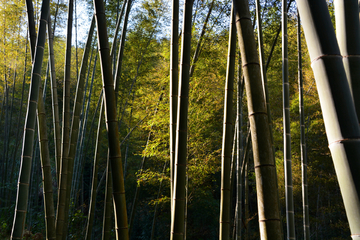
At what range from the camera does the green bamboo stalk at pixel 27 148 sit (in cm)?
204

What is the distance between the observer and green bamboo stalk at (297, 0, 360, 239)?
2.28ft

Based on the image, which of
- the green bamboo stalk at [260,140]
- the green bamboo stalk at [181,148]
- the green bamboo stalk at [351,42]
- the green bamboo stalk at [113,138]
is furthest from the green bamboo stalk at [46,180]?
the green bamboo stalk at [351,42]

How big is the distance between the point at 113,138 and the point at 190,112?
15.7 ft

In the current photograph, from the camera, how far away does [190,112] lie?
6.61 meters

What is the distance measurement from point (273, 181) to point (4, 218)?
875 centimetres

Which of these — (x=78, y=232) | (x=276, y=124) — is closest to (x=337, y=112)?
(x=78, y=232)

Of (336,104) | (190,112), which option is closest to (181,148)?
(336,104)

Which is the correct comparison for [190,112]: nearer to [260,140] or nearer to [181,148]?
[181,148]

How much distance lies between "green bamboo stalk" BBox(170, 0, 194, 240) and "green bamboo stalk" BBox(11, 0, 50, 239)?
1047mm

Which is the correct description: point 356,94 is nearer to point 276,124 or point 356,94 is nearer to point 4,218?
point 4,218

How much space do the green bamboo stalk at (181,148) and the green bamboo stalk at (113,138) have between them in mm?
321

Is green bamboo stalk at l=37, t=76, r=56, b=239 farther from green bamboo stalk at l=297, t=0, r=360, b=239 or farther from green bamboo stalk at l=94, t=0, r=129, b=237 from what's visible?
green bamboo stalk at l=297, t=0, r=360, b=239

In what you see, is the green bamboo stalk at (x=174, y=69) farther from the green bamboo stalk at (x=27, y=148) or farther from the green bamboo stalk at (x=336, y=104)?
the green bamboo stalk at (x=336, y=104)

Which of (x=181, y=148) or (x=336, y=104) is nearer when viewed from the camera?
(x=336, y=104)
